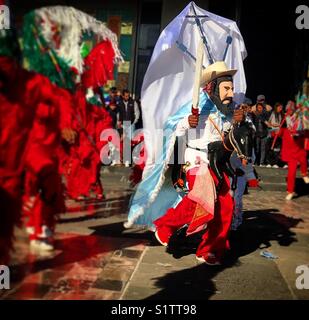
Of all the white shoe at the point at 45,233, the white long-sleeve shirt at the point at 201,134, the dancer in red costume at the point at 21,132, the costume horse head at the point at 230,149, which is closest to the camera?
the dancer in red costume at the point at 21,132

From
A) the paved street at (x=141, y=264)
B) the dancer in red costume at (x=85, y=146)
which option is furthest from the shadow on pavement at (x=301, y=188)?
the dancer in red costume at (x=85, y=146)

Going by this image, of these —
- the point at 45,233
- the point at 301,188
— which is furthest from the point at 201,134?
the point at 301,188

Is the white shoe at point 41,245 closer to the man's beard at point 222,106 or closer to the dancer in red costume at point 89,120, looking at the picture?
the dancer in red costume at point 89,120

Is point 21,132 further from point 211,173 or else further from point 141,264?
point 211,173

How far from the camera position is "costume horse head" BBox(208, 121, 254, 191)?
14.2 ft

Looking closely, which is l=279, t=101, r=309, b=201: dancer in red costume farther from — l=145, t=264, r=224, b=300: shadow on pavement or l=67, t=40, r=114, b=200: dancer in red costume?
l=67, t=40, r=114, b=200: dancer in red costume

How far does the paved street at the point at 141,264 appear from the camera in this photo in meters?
2.37

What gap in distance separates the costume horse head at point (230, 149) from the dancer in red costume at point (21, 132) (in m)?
2.49

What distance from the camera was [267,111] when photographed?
36.0 ft

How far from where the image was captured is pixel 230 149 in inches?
181

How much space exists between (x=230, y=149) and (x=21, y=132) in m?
2.87

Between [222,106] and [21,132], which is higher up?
[222,106]

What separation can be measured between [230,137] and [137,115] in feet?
19.7
